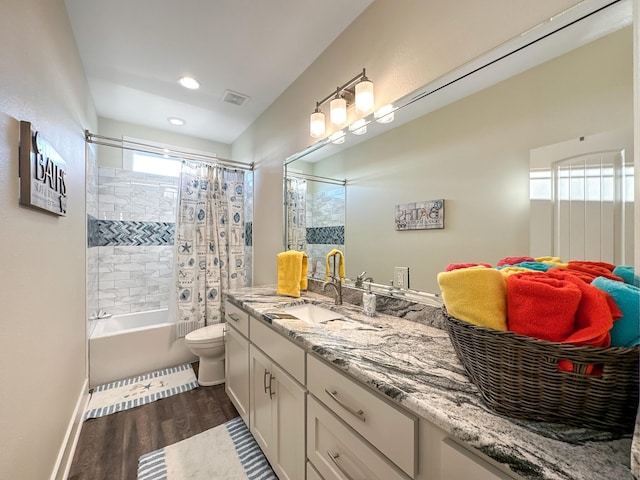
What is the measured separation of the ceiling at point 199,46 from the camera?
58.5 inches

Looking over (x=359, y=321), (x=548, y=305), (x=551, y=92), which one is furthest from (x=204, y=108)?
(x=548, y=305)

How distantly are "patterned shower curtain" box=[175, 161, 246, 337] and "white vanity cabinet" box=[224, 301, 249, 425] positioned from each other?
827mm

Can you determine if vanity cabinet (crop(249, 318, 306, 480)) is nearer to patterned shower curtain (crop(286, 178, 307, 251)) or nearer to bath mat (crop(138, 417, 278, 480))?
bath mat (crop(138, 417, 278, 480))

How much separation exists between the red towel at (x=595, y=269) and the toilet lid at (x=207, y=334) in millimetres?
2315

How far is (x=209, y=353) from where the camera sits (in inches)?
88.4

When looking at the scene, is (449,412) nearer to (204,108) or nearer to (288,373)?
(288,373)

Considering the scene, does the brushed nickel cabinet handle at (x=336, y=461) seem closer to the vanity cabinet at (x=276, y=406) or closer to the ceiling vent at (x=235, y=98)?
the vanity cabinet at (x=276, y=406)

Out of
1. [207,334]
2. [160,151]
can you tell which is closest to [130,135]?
[160,151]

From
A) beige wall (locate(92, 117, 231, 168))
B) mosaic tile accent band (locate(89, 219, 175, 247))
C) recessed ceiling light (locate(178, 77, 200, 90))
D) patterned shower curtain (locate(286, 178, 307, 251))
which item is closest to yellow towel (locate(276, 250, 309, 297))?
patterned shower curtain (locate(286, 178, 307, 251))

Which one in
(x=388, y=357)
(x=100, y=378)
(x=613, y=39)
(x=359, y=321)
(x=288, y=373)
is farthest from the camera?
(x=100, y=378)

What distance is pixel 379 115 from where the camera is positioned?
1.42 meters

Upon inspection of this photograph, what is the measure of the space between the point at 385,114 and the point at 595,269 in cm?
110

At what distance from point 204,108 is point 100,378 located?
261 centimetres

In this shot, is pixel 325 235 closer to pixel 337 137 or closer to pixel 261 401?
pixel 337 137
